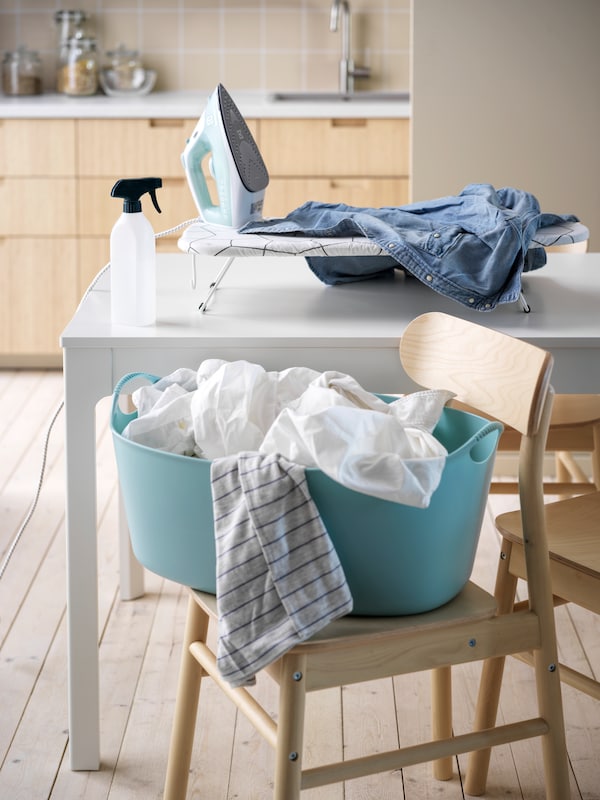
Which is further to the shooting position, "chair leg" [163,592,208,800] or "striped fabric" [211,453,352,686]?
"chair leg" [163,592,208,800]

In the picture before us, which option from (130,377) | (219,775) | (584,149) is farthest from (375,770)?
(584,149)

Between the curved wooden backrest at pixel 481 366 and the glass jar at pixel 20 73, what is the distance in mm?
3198

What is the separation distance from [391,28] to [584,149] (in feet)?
5.51

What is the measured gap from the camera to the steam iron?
1.79 metres

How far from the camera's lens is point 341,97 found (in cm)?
435

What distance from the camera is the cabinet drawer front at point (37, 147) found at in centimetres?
390

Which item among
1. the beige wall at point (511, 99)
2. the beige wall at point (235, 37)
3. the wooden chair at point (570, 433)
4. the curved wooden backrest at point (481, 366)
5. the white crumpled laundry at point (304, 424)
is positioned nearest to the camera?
the white crumpled laundry at point (304, 424)

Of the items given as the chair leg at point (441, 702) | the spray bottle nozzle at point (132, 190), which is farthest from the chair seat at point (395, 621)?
the spray bottle nozzle at point (132, 190)

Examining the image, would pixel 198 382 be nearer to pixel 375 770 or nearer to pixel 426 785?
pixel 375 770

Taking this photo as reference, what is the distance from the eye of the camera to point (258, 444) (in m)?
1.32

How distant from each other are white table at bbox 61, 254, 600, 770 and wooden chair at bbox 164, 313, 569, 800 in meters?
0.16

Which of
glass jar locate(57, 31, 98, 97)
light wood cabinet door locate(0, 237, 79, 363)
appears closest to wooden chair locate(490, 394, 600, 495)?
light wood cabinet door locate(0, 237, 79, 363)

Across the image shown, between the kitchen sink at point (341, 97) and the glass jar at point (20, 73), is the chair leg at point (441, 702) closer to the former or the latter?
the kitchen sink at point (341, 97)

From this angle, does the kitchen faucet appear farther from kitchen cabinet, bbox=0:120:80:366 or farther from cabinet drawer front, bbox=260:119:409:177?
kitchen cabinet, bbox=0:120:80:366
